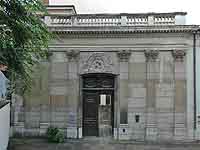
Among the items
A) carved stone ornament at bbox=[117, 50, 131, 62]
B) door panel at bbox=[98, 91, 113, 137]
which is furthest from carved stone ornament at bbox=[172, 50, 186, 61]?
door panel at bbox=[98, 91, 113, 137]

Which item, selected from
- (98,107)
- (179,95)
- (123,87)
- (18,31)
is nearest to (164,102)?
(179,95)

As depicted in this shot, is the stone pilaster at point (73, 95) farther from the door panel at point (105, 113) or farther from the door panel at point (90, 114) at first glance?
the door panel at point (105, 113)

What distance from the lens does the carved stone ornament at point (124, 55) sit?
17.3m

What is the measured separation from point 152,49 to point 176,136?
14.2 ft

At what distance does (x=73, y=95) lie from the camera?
17438mm

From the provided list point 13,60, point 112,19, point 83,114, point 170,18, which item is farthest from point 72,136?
point 13,60

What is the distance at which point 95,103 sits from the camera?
17844 millimetres

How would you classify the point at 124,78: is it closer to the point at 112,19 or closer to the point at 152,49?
the point at 152,49

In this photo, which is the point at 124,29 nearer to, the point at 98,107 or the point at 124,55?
the point at 124,55

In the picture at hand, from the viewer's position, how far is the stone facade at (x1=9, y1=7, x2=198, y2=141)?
17031 mm

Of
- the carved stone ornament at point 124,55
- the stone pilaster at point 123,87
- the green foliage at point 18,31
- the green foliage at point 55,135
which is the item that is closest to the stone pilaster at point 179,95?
the carved stone ornament at point 124,55

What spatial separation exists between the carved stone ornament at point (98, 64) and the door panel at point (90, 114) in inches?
48.8

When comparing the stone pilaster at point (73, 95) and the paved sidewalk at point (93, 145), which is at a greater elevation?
the stone pilaster at point (73, 95)

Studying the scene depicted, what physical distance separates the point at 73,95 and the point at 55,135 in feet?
7.04
